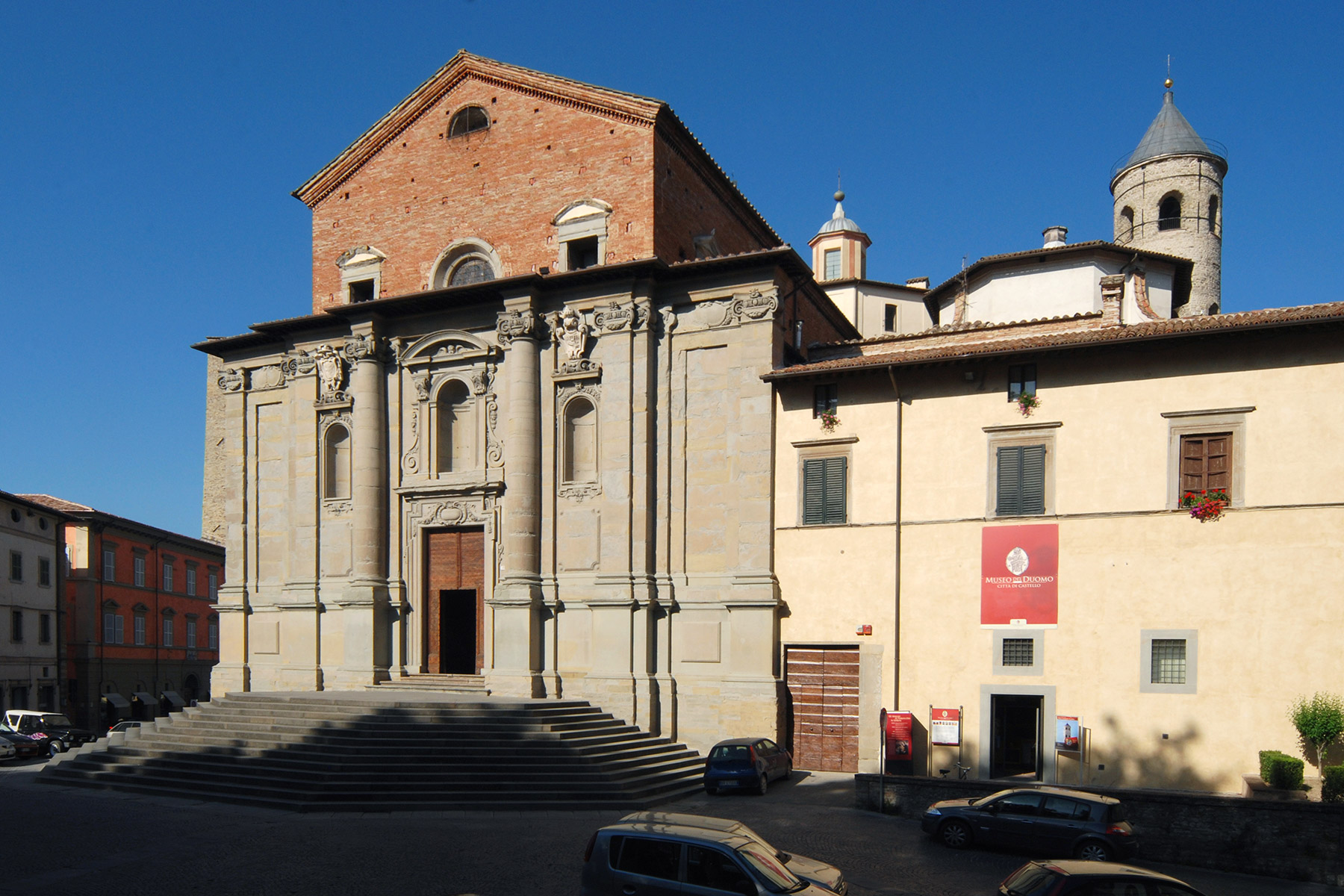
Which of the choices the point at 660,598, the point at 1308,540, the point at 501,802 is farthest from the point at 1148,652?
the point at 501,802

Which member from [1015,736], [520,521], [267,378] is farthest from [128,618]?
[1015,736]

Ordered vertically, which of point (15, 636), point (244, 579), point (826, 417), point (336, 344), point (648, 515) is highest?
point (336, 344)

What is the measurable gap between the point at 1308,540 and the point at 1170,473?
9.46ft

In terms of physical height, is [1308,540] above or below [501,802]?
above

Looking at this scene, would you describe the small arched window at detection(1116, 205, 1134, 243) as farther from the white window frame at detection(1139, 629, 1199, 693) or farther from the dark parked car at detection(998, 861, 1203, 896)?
the dark parked car at detection(998, 861, 1203, 896)

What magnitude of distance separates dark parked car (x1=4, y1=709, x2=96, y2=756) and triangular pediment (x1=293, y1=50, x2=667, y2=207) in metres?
20.1

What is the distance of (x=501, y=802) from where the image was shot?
19672 millimetres

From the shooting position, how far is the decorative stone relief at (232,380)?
32.0 m

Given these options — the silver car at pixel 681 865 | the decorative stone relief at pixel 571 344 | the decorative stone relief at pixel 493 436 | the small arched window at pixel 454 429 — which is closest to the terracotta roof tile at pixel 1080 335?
the decorative stone relief at pixel 571 344

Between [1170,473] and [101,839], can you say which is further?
[1170,473]

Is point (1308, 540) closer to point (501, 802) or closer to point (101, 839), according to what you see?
point (501, 802)

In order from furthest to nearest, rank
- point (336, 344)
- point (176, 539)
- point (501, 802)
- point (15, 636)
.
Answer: point (176, 539) → point (15, 636) → point (336, 344) → point (501, 802)

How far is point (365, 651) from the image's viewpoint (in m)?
27.7

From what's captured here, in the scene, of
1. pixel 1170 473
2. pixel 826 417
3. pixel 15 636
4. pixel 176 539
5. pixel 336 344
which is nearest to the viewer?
pixel 1170 473
